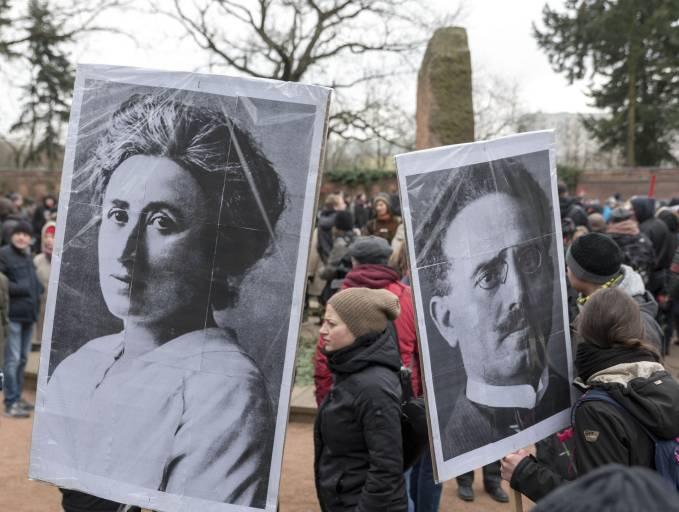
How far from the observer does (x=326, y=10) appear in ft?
68.7

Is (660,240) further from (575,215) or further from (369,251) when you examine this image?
(369,251)

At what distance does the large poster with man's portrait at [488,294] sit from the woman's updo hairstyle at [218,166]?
51 centimetres

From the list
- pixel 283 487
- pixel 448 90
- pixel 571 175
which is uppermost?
pixel 571 175

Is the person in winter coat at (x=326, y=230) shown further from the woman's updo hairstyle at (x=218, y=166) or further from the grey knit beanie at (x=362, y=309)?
the woman's updo hairstyle at (x=218, y=166)

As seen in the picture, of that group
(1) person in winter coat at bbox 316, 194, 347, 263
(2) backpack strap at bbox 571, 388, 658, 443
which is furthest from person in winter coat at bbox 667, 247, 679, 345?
(2) backpack strap at bbox 571, 388, 658, 443

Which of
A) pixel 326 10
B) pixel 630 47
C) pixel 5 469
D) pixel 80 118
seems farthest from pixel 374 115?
pixel 80 118

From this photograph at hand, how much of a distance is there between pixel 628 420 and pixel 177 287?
1565mm

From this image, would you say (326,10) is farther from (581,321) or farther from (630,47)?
(581,321)

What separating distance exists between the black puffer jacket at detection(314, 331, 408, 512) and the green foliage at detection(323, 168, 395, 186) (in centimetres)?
2619

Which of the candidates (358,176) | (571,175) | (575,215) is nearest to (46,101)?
(358,176)

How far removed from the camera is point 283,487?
5.01 m

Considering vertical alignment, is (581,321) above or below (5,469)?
above

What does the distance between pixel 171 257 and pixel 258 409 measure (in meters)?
0.63

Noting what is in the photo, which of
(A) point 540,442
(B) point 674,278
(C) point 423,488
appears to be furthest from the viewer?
(B) point 674,278
